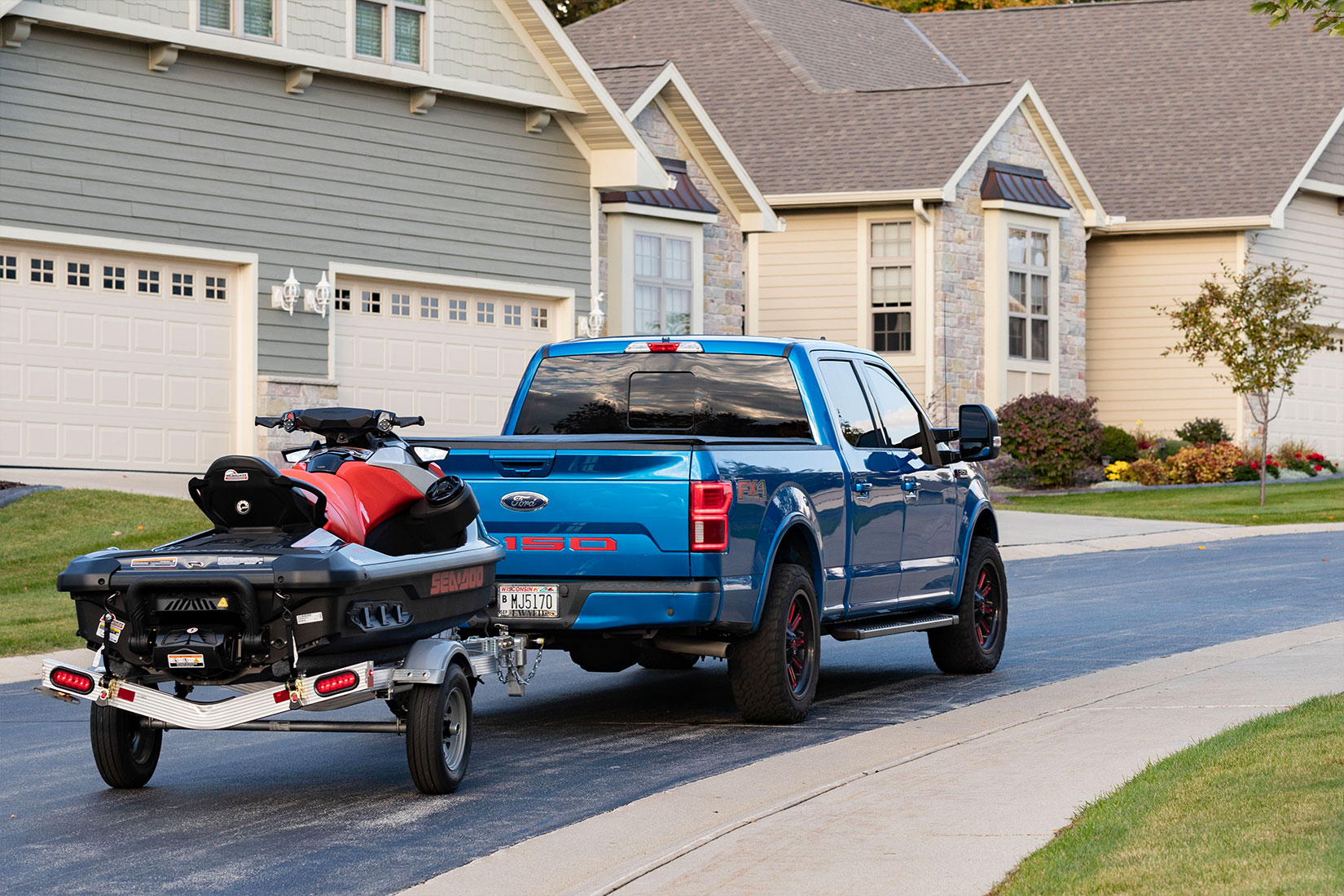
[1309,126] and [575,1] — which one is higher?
[575,1]

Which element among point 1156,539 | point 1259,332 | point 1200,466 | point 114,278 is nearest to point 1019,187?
point 1259,332

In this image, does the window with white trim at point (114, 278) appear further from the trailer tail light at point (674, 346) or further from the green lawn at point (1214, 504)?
the green lawn at point (1214, 504)

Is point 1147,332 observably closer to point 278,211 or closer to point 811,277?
point 811,277

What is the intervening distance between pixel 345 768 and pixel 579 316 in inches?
665

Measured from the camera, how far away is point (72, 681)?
819 cm

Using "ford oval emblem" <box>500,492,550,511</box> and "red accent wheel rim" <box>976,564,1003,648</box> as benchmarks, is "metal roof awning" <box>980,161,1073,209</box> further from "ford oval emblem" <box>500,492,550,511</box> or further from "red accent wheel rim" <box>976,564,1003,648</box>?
"ford oval emblem" <box>500,492,550,511</box>

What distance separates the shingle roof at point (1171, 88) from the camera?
120 feet

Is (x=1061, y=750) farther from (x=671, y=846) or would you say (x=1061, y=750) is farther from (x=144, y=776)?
(x=144, y=776)

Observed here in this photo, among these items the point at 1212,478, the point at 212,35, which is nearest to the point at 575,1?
the point at 1212,478


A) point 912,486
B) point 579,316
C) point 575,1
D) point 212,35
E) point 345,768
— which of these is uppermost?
point 575,1

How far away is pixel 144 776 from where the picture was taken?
29.0 ft

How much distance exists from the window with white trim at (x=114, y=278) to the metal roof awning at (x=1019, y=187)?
1626 centimetres

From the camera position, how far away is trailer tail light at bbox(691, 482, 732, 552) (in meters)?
9.70

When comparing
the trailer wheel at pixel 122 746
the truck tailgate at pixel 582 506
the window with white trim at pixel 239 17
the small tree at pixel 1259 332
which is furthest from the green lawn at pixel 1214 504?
the trailer wheel at pixel 122 746
